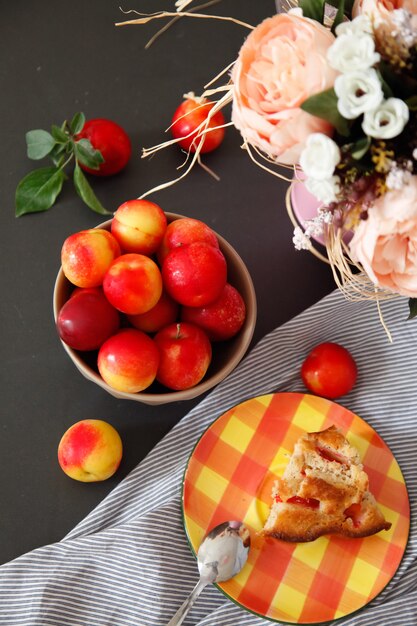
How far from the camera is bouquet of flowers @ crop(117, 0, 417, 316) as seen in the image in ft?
1.74

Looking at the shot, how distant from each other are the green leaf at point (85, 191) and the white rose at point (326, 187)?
51 cm

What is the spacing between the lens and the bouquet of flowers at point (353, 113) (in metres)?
0.53

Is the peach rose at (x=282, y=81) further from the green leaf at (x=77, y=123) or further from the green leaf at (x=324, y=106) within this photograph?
the green leaf at (x=77, y=123)

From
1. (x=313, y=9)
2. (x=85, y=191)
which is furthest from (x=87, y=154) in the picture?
(x=313, y=9)

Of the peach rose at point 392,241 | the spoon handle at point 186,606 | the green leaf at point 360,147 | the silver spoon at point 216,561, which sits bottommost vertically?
the spoon handle at point 186,606

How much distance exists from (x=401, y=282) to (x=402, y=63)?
196 millimetres

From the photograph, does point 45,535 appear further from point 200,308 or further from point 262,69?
point 262,69

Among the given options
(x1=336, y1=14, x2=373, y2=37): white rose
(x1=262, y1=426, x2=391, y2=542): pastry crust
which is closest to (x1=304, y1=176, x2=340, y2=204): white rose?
(x1=336, y1=14, x2=373, y2=37): white rose

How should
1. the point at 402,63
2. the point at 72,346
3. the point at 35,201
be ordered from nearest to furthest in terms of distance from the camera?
1. the point at 402,63
2. the point at 72,346
3. the point at 35,201

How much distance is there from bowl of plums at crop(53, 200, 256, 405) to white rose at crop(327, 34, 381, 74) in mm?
352

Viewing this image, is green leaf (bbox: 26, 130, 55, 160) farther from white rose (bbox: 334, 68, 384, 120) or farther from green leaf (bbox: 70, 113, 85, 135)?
white rose (bbox: 334, 68, 384, 120)

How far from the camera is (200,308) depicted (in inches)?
34.9

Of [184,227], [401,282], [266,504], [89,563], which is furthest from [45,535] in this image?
[401,282]

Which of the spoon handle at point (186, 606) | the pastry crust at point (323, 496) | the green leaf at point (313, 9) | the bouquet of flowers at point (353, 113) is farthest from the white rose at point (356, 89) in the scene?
the spoon handle at point (186, 606)
